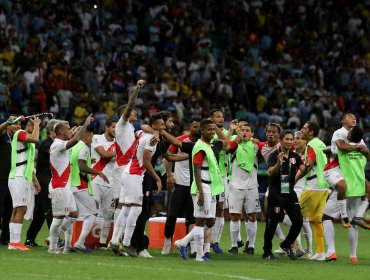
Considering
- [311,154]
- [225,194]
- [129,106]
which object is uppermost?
[129,106]

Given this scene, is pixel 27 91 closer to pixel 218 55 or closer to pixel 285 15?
pixel 218 55

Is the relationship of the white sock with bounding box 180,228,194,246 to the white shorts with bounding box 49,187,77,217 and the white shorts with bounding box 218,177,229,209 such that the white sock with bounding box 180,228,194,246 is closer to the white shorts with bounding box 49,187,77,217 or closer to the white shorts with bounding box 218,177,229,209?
the white shorts with bounding box 49,187,77,217

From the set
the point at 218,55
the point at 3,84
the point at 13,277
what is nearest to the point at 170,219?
the point at 13,277

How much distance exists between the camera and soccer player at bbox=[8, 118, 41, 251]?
Answer: 60.7 ft

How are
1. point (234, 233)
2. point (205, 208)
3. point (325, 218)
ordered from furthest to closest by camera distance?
point (234, 233), point (325, 218), point (205, 208)

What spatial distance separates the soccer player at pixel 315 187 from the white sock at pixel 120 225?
2.96 m

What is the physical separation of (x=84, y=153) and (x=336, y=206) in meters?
4.41

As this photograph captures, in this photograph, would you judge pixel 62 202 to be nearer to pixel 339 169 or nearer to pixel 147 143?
pixel 147 143

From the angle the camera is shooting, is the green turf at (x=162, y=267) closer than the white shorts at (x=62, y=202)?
Yes

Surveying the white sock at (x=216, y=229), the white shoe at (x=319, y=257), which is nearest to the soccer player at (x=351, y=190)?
the white shoe at (x=319, y=257)

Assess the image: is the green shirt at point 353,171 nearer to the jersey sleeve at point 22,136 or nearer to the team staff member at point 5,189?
the jersey sleeve at point 22,136

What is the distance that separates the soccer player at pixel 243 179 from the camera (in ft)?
64.7

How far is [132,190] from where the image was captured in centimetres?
1788

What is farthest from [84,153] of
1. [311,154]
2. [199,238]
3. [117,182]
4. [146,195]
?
[311,154]
